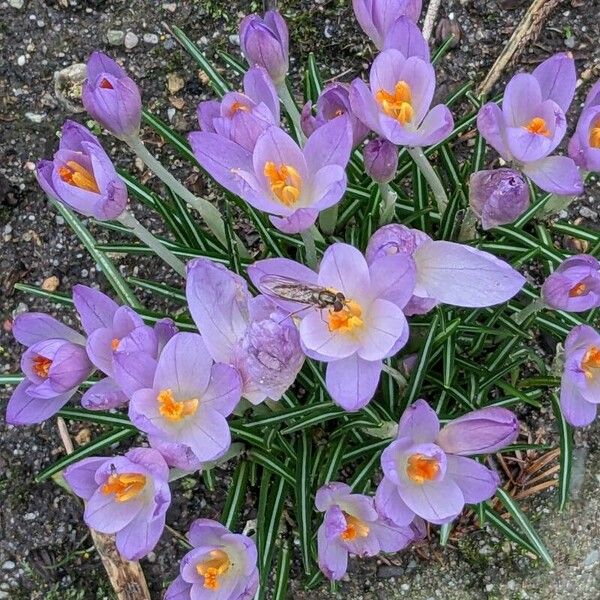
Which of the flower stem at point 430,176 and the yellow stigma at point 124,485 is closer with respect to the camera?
the yellow stigma at point 124,485

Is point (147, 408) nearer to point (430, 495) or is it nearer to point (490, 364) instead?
point (430, 495)

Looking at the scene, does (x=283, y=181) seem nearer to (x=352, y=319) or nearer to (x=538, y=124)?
(x=352, y=319)

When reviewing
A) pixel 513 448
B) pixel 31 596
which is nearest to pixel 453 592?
pixel 513 448

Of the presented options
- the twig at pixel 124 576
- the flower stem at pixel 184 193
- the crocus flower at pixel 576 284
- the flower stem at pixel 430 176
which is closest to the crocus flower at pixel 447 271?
the crocus flower at pixel 576 284

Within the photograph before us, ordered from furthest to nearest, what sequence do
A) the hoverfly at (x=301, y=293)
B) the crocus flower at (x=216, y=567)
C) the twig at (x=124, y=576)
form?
1. the twig at (x=124, y=576)
2. the crocus flower at (x=216, y=567)
3. the hoverfly at (x=301, y=293)

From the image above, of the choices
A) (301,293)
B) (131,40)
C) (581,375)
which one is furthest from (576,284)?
(131,40)

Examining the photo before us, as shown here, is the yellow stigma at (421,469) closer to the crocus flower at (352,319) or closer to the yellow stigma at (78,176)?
the crocus flower at (352,319)
